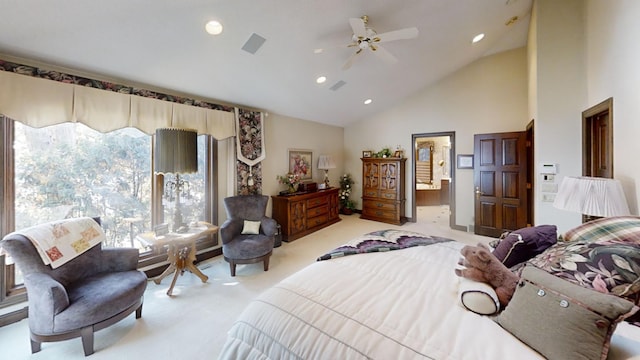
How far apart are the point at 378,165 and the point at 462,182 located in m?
1.81

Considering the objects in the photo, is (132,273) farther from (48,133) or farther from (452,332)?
(452,332)

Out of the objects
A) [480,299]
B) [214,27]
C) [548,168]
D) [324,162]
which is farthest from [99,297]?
[548,168]

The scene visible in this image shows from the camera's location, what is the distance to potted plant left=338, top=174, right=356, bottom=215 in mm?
6569

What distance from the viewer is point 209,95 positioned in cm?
350

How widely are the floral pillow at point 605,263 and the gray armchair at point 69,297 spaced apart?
2.93 metres

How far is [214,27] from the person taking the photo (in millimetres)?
2354

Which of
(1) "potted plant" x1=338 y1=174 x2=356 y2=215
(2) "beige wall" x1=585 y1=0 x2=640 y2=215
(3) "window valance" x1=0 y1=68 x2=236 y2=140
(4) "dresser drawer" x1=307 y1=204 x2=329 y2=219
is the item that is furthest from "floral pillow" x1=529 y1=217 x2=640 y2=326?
(1) "potted plant" x1=338 y1=174 x2=356 y2=215

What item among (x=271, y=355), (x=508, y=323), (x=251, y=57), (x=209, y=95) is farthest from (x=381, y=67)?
(x=271, y=355)

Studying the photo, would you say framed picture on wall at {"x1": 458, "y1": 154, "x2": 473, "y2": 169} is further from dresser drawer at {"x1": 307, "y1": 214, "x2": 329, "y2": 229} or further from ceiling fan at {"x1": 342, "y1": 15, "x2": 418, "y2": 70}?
ceiling fan at {"x1": 342, "y1": 15, "x2": 418, "y2": 70}

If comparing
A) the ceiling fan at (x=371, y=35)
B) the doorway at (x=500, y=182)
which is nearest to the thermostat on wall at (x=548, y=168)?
the doorway at (x=500, y=182)

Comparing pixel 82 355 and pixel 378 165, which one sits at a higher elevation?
pixel 378 165

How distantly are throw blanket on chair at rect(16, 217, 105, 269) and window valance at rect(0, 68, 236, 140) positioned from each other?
97cm

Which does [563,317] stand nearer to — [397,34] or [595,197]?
[595,197]

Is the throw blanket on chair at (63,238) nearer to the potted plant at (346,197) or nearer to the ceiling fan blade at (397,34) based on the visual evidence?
the ceiling fan blade at (397,34)
